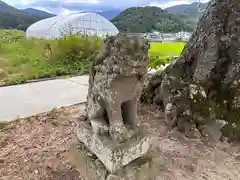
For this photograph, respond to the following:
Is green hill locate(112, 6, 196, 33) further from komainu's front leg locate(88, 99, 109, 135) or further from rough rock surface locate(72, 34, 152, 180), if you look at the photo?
komainu's front leg locate(88, 99, 109, 135)

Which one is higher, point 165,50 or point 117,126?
point 117,126

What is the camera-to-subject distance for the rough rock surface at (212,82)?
2219 mm

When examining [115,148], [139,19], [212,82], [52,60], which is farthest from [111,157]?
[52,60]

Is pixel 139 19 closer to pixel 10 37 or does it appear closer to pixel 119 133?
pixel 119 133

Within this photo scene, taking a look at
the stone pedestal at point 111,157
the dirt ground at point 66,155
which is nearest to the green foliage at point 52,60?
the dirt ground at point 66,155

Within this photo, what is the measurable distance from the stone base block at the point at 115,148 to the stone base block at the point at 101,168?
36 mm

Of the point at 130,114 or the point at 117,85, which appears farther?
the point at 130,114

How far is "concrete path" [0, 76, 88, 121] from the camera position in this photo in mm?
3152

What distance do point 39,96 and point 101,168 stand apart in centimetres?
254

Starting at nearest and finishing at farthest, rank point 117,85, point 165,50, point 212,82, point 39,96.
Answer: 1. point 117,85
2. point 212,82
3. point 39,96
4. point 165,50

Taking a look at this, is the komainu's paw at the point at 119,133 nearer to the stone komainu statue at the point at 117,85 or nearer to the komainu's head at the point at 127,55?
the stone komainu statue at the point at 117,85

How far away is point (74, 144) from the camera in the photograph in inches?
67.4

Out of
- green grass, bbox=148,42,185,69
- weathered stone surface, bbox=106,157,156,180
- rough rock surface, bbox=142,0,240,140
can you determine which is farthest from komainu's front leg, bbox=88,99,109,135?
green grass, bbox=148,42,185,69

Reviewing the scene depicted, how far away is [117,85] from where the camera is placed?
1309 millimetres
